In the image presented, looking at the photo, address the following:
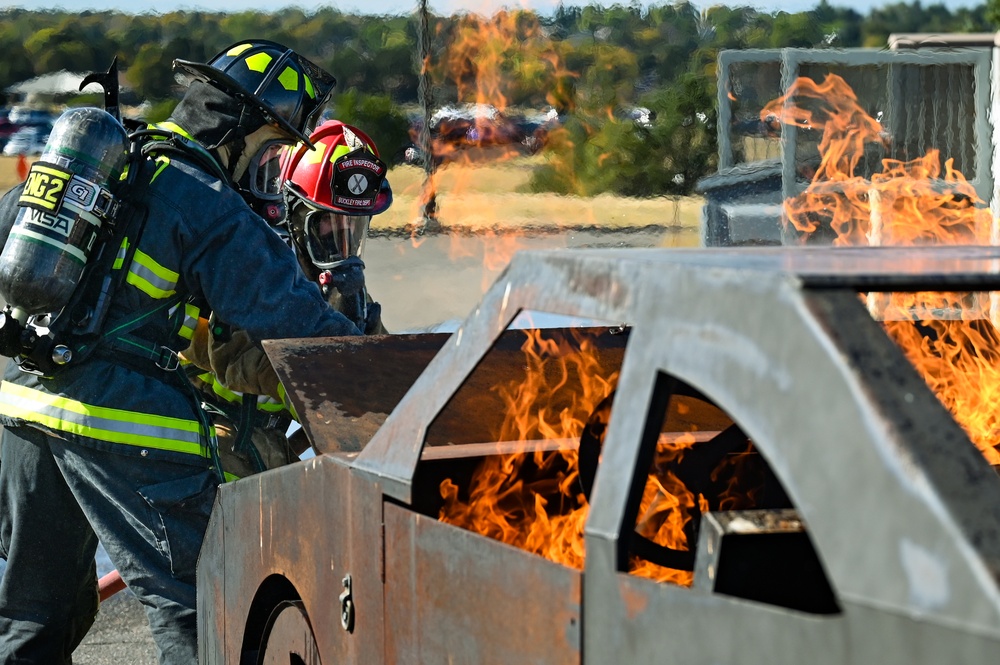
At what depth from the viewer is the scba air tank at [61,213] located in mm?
3625

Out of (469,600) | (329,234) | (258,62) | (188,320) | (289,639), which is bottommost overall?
(289,639)

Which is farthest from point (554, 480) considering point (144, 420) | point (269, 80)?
point (269, 80)

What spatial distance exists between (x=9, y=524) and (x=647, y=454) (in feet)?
8.99

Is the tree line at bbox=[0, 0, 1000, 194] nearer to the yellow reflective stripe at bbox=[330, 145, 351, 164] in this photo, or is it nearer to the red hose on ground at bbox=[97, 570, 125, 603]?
the yellow reflective stripe at bbox=[330, 145, 351, 164]

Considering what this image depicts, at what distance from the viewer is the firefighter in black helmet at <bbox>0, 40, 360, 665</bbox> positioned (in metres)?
3.72

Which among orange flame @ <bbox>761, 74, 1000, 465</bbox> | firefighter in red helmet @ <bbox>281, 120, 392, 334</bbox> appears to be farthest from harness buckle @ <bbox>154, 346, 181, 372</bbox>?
orange flame @ <bbox>761, 74, 1000, 465</bbox>

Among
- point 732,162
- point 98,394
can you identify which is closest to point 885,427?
point 98,394

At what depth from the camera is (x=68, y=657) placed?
401 cm

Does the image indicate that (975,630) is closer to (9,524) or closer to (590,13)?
(9,524)

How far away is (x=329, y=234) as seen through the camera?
19.2 ft

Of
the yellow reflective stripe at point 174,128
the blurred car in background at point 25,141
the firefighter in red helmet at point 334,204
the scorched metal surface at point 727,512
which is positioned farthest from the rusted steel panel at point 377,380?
the blurred car in background at point 25,141

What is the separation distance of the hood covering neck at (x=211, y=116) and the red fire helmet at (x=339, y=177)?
4.47 feet

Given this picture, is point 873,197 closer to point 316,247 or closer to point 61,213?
point 316,247

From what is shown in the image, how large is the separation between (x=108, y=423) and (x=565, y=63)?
11756mm
